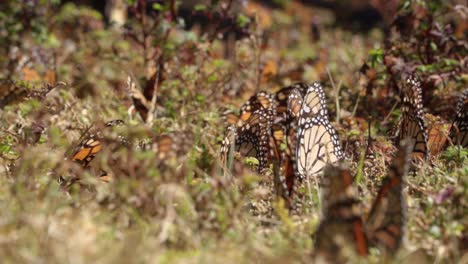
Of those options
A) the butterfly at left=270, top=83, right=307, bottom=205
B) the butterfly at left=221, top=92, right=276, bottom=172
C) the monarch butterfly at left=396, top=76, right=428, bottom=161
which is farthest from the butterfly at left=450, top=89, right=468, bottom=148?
the butterfly at left=270, top=83, right=307, bottom=205


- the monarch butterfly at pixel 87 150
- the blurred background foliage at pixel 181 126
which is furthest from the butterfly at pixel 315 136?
the monarch butterfly at pixel 87 150

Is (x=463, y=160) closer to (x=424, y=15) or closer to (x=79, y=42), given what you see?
(x=424, y=15)

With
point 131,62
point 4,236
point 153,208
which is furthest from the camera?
point 131,62

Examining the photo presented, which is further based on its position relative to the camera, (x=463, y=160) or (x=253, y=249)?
(x=463, y=160)

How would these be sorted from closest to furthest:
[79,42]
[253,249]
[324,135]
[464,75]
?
[253,249] → [324,135] → [464,75] → [79,42]

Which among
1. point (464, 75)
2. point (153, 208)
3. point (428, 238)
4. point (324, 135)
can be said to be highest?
point (464, 75)

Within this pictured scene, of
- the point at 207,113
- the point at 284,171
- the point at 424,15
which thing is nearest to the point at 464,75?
the point at 424,15
